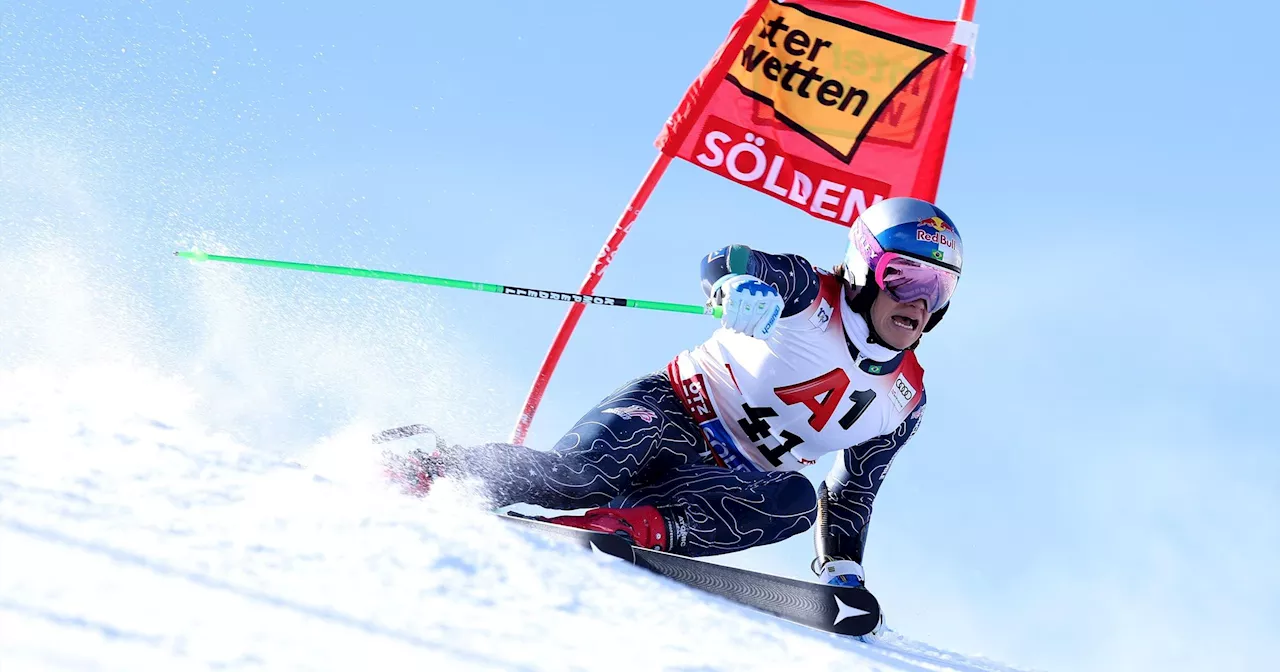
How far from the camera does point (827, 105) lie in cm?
673

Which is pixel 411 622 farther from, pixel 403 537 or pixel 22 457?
pixel 22 457

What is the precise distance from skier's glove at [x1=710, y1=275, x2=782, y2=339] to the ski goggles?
60 cm

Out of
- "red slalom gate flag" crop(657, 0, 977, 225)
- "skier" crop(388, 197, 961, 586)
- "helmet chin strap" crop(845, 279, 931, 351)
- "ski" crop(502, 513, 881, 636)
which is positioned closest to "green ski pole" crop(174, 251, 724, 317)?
"skier" crop(388, 197, 961, 586)

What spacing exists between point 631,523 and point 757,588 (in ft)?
1.68

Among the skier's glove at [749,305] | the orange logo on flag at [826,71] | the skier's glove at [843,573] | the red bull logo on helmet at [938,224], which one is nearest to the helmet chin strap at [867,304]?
the red bull logo on helmet at [938,224]

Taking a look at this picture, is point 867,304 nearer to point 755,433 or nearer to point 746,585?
point 755,433

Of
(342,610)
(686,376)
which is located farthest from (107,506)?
(686,376)

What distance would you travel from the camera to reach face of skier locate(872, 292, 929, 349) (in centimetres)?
412

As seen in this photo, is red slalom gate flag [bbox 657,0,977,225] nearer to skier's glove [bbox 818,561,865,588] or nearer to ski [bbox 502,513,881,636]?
skier's glove [bbox 818,561,865,588]

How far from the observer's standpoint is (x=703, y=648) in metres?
2.43

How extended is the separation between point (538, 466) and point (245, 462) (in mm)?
1043

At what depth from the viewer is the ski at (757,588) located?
3.15m

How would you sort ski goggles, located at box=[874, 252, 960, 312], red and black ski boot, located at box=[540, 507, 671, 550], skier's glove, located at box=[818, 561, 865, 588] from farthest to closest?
skier's glove, located at box=[818, 561, 865, 588] → ski goggles, located at box=[874, 252, 960, 312] → red and black ski boot, located at box=[540, 507, 671, 550]

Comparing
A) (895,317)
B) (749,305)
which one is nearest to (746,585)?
(749,305)
